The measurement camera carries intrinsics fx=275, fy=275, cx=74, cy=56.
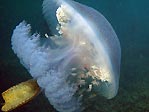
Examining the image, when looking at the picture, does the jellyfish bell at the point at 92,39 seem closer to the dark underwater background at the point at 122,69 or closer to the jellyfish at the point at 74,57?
the jellyfish at the point at 74,57

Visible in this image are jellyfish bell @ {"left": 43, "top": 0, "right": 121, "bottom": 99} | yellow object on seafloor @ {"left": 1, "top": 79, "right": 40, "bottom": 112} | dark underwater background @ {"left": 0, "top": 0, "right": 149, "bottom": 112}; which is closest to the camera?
jellyfish bell @ {"left": 43, "top": 0, "right": 121, "bottom": 99}

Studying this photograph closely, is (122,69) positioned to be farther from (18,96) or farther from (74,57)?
(18,96)

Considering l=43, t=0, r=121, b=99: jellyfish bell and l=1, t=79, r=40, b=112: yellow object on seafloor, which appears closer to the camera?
l=43, t=0, r=121, b=99: jellyfish bell

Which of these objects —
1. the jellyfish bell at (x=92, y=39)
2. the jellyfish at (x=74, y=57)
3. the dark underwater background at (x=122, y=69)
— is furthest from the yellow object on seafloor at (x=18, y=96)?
the dark underwater background at (x=122, y=69)

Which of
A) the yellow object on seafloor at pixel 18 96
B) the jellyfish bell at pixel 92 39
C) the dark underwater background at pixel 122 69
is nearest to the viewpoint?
the jellyfish bell at pixel 92 39

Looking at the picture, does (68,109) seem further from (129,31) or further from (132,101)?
(129,31)

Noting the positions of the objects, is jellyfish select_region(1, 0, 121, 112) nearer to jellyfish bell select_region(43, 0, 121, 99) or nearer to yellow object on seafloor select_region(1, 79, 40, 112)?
jellyfish bell select_region(43, 0, 121, 99)

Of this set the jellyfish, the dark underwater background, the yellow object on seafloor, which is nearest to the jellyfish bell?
the jellyfish

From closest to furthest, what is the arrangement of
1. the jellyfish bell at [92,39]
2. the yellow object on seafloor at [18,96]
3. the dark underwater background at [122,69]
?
the jellyfish bell at [92,39] → the yellow object on seafloor at [18,96] → the dark underwater background at [122,69]
